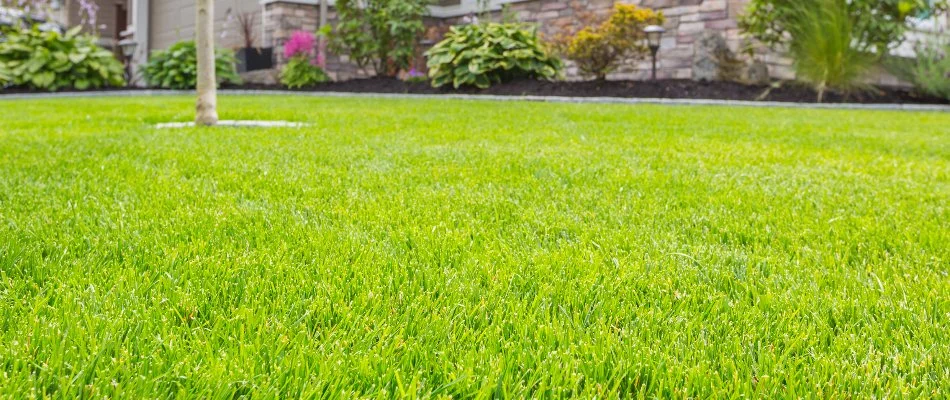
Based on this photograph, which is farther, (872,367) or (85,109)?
(85,109)

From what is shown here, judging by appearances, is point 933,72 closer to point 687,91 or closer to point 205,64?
point 687,91

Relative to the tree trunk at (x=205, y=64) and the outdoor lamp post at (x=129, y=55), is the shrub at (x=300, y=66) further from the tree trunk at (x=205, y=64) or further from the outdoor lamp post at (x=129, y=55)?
the tree trunk at (x=205, y=64)

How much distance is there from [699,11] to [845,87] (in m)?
2.22

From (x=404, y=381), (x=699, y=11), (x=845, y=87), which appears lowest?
(x=404, y=381)

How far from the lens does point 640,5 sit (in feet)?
35.2

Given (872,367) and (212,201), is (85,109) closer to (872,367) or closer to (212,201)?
(212,201)

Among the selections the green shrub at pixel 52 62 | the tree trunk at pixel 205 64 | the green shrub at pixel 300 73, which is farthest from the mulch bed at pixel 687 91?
the green shrub at pixel 52 62

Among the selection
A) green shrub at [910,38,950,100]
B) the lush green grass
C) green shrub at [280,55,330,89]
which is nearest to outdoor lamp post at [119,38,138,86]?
green shrub at [280,55,330,89]

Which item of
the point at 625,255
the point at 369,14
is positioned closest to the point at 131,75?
the point at 369,14

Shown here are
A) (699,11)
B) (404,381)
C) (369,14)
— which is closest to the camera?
(404,381)

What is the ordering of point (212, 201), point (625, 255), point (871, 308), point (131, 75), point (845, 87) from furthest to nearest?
point (131, 75)
point (845, 87)
point (212, 201)
point (625, 255)
point (871, 308)

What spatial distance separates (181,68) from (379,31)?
3497 millimetres

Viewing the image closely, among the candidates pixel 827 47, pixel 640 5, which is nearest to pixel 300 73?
pixel 640 5

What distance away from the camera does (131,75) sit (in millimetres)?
15945
